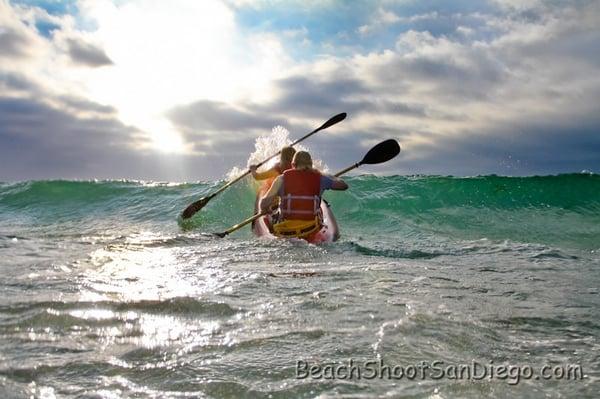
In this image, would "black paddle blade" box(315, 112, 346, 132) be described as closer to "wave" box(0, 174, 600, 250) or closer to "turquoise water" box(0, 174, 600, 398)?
"wave" box(0, 174, 600, 250)

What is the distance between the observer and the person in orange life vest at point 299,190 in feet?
24.0

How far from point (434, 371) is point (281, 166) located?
6.51 metres

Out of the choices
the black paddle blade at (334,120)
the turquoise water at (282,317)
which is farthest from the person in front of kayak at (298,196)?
the black paddle blade at (334,120)

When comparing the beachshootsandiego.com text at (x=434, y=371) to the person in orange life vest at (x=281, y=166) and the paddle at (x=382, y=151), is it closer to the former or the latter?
the person in orange life vest at (x=281, y=166)

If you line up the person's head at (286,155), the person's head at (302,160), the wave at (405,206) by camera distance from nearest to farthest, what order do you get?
1. the person's head at (302,160)
2. the person's head at (286,155)
3. the wave at (405,206)

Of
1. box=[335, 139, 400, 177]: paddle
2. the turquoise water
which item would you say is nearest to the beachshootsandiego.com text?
the turquoise water

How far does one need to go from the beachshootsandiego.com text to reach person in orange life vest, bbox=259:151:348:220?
478cm

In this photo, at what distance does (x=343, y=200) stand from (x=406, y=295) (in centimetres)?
1038

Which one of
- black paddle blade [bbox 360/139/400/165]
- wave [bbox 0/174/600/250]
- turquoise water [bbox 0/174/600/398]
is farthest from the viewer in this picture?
wave [bbox 0/174/600/250]

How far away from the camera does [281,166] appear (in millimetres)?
8883

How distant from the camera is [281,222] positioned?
7.47 m

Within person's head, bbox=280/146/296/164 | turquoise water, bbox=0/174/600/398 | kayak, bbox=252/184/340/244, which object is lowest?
turquoise water, bbox=0/174/600/398

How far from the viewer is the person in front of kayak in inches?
288

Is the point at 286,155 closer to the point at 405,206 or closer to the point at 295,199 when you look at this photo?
the point at 295,199
